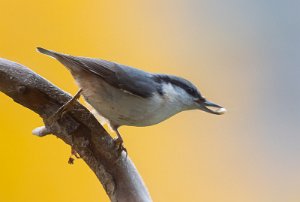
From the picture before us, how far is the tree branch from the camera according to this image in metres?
0.91

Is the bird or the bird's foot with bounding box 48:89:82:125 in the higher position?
the bird

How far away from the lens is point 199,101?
1149 mm

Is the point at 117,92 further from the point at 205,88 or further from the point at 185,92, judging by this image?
the point at 205,88

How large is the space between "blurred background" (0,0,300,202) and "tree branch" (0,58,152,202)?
66 centimetres

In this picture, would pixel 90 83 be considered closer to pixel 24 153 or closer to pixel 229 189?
pixel 24 153

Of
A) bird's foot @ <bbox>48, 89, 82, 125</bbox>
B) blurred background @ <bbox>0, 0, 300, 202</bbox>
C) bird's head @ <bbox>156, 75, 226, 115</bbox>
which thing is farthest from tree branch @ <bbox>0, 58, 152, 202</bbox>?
blurred background @ <bbox>0, 0, 300, 202</bbox>

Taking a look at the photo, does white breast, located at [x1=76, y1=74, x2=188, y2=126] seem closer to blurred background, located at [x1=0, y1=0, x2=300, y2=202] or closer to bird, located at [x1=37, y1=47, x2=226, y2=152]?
bird, located at [x1=37, y1=47, x2=226, y2=152]

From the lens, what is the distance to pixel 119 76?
1.04m

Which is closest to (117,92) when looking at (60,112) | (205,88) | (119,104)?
(119,104)

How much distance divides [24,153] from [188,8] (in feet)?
2.45

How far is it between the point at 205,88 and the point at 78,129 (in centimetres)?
82

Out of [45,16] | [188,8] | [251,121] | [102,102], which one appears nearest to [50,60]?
[45,16]

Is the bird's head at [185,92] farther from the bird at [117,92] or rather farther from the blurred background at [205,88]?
the blurred background at [205,88]

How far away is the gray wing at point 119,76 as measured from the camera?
3.36 ft
